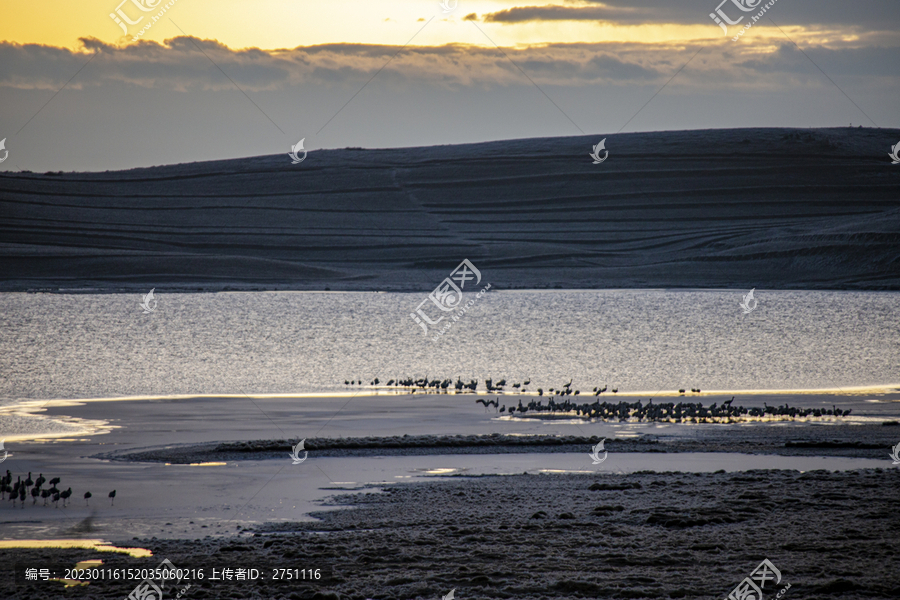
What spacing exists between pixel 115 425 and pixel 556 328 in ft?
89.1

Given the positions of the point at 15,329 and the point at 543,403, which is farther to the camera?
the point at 15,329

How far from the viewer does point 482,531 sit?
965 centimetres

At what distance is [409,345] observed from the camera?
34.2m

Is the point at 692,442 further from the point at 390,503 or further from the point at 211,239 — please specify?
the point at 211,239

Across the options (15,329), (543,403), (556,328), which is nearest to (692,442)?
(543,403)
